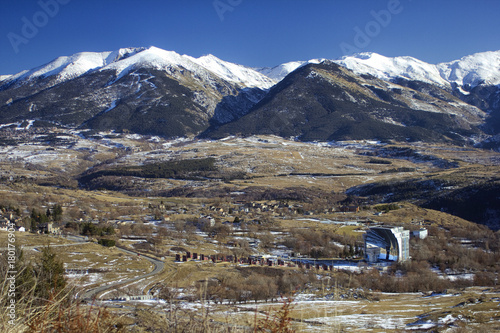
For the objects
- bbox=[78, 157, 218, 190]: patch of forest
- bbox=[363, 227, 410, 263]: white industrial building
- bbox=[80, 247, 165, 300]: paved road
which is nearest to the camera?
bbox=[80, 247, 165, 300]: paved road

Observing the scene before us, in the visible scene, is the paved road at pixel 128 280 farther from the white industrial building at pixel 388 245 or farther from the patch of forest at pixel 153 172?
the patch of forest at pixel 153 172

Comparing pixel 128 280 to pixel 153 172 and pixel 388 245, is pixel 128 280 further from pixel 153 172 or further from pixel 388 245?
pixel 153 172

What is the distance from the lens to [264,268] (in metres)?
31.9

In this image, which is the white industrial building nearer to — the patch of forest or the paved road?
the paved road

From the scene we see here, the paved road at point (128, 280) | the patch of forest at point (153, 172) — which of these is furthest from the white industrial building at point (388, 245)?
the patch of forest at point (153, 172)

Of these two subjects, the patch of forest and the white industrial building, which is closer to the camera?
the white industrial building

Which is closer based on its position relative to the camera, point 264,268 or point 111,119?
point 264,268

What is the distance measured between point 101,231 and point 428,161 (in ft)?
352

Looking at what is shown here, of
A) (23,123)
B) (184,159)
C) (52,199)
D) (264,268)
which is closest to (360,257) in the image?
(264,268)

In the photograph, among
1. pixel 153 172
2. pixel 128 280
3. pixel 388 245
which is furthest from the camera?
pixel 153 172

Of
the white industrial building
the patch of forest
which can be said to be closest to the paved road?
the white industrial building

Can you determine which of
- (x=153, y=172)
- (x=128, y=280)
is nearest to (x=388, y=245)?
(x=128, y=280)

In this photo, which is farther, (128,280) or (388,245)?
(388,245)

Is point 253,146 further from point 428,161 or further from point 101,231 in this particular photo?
point 101,231
